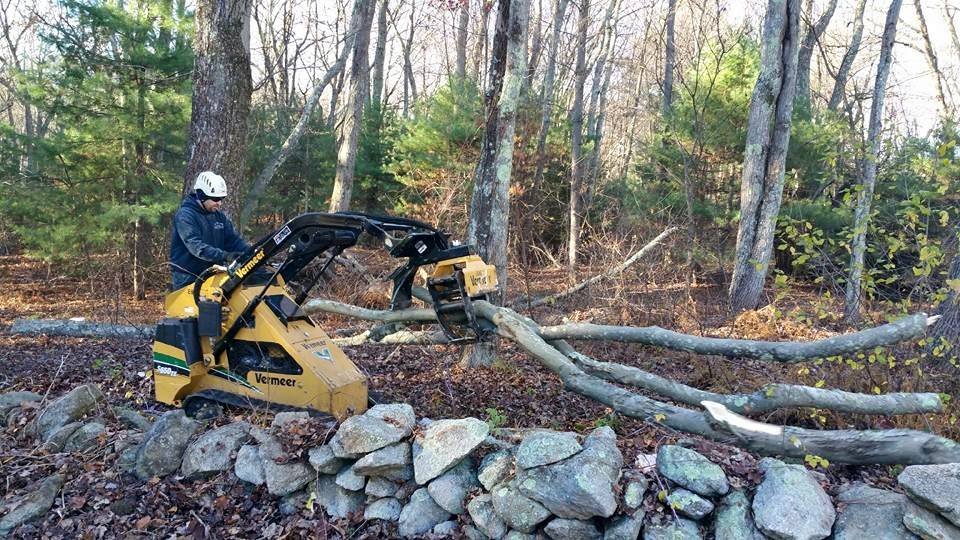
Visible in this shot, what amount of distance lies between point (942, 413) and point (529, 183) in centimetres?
1235

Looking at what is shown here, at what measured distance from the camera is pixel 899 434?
3.88 m

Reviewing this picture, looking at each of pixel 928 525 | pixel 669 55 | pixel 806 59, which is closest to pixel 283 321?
pixel 928 525

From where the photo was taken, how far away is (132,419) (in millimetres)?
5547

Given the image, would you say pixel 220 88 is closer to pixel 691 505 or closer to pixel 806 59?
pixel 691 505

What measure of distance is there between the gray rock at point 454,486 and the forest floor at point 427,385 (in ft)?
1.52

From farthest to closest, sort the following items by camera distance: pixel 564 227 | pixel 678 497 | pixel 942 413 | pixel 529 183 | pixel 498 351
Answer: pixel 564 227
pixel 529 183
pixel 498 351
pixel 942 413
pixel 678 497

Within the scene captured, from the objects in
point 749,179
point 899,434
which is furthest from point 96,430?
point 749,179

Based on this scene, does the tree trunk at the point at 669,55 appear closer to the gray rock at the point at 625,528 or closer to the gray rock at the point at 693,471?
the gray rock at the point at 693,471

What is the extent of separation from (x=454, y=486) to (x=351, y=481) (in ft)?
2.56

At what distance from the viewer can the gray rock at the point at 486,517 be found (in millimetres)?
3881

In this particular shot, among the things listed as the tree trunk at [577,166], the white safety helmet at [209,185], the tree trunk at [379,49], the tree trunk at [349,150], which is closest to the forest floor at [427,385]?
the white safety helmet at [209,185]

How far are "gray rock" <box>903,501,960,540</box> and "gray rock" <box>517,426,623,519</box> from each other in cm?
154

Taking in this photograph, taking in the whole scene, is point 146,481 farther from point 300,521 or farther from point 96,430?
point 300,521

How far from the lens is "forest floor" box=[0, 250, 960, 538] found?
4.30 meters
